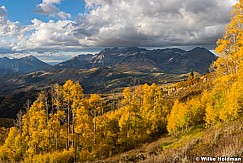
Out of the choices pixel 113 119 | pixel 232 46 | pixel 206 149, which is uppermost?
pixel 232 46

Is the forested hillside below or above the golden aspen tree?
below

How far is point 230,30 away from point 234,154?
18038mm

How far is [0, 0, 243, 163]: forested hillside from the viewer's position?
2677 cm

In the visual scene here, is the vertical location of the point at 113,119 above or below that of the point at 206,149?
below

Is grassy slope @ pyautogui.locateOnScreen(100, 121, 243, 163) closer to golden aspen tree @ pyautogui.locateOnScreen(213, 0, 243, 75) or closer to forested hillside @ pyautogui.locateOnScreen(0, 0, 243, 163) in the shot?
forested hillside @ pyautogui.locateOnScreen(0, 0, 243, 163)

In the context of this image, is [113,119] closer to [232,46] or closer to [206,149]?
[232,46]

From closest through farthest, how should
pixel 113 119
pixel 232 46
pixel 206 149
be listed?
pixel 206 149
pixel 232 46
pixel 113 119

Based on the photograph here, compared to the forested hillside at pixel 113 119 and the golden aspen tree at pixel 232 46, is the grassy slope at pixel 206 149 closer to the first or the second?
the forested hillside at pixel 113 119

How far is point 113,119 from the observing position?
5697 centimetres

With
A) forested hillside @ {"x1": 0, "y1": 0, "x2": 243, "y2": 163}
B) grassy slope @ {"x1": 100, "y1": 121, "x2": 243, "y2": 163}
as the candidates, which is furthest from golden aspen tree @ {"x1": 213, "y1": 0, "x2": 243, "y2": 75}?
grassy slope @ {"x1": 100, "y1": 121, "x2": 243, "y2": 163}

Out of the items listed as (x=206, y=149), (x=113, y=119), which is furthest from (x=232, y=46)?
(x=113, y=119)

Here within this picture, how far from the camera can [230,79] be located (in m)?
26.0

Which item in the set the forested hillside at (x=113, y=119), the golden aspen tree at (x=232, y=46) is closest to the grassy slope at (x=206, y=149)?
the forested hillside at (x=113, y=119)

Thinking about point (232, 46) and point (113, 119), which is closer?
point (232, 46)
